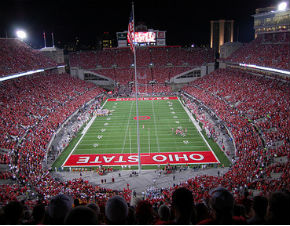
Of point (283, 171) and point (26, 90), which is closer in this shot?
point (283, 171)

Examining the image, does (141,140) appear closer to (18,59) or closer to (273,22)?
(18,59)

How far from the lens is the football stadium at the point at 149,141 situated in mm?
3008

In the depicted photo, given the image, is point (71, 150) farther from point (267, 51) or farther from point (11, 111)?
point (267, 51)

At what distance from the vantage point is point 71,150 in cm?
2170

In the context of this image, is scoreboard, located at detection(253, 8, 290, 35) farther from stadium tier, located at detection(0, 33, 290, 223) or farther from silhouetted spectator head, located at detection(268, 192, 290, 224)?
silhouetted spectator head, located at detection(268, 192, 290, 224)

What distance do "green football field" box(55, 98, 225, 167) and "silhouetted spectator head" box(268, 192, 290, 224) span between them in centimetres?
1673

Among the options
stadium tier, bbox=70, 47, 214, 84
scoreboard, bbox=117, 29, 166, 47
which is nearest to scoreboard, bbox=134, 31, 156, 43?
scoreboard, bbox=117, 29, 166, 47

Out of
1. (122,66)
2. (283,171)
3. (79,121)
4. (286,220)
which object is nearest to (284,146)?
(283,171)

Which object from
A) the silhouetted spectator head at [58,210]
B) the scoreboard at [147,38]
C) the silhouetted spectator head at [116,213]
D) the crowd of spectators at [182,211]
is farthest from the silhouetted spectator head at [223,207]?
the scoreboard at [147,38]

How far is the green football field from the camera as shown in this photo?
1969cm

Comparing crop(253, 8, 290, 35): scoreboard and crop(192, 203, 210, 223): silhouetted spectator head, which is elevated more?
crop(253, 8, 290, 35): scoreboard

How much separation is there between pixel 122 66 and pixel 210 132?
112ft

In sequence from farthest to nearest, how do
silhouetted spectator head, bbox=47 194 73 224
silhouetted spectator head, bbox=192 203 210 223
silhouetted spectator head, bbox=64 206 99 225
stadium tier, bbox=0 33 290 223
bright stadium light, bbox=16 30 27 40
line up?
bright stadium light, bbox=16 30 27 40, stadium tier, bbox=0 33 290 223, silhouetted spectator head, bbox=192 203 210 223, silhouetted spectator head, bbox=47 194 73 224, silhouetted spectator head, bbox=64 206 99 225

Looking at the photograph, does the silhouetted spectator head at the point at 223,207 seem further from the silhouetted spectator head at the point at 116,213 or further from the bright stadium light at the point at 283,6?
the bright stadium light at the point at 283,6
